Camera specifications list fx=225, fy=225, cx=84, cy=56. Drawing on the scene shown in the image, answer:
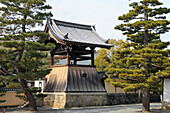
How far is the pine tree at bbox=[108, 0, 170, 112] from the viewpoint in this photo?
1615cm

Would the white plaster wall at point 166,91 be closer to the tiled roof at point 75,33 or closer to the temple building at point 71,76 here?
the temple building at point 71,76

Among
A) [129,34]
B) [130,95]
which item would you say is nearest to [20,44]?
[129,34]

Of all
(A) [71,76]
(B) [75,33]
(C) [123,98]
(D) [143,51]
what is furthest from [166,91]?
(B) [75,33]

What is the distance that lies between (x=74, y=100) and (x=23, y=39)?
25.4ft

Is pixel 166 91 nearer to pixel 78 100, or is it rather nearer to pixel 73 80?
pixel 78 100

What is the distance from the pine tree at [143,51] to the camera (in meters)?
16.2

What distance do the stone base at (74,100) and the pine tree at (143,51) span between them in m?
5.70

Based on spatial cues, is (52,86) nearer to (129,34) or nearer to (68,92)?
(68,92)

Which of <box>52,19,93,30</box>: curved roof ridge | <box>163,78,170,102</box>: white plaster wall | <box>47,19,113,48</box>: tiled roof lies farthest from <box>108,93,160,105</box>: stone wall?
<box>52,19,93,30</box>: curved roof ridge

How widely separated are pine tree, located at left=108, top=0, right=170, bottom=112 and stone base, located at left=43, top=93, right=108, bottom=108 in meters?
5.70

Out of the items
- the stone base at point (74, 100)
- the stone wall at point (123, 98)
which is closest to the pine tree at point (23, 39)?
the stone base at point (74, 100)

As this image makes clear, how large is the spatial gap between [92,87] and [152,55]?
8968 millimetres

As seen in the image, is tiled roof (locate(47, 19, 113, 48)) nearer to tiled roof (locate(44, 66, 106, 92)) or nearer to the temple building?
the temple building

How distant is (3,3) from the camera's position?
17.6 m
